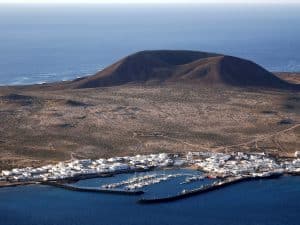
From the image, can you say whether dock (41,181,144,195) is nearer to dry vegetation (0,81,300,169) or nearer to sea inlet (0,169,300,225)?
sea inlet (0,169,300,225)

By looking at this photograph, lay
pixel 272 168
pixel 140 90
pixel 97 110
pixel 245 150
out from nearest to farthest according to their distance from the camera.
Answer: pixel 272 168
pixel 245 150
pixel 97 110
pixel 140 90

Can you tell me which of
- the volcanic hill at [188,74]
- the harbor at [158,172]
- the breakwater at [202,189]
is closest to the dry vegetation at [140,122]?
the harbor at [158,172]

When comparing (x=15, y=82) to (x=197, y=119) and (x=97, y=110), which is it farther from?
(x=197, y=119)

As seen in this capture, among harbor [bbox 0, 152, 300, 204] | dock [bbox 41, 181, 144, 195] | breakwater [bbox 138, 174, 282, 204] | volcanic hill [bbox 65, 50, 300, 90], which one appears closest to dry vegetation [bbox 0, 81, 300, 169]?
harbor [bbox 0, 152, 300, 204]

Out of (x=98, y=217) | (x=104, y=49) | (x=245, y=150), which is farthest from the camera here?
(x=104, y=49)

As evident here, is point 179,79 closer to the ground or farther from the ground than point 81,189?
farther from the ground

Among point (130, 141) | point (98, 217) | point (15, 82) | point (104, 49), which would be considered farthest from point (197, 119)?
point (104, 49)
